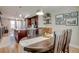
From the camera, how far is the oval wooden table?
88.4 inches

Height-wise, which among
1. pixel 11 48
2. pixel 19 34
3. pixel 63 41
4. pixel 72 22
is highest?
pixel 72 22

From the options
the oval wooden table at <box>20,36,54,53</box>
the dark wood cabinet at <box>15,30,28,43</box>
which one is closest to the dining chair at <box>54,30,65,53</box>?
the oval wooden table at <box>20,36,54,53</box>


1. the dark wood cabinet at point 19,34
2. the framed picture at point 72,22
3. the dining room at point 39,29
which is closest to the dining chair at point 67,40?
the dining room at point 39,29

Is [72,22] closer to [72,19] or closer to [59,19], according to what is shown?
[72,19]

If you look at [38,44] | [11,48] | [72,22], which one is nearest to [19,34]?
[11,48]

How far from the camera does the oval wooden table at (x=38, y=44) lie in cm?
225

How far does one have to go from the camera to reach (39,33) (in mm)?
2262

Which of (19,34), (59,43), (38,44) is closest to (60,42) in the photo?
(59,43)

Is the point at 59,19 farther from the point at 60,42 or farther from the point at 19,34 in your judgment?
the point at 19,34

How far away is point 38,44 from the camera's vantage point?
7.45 ft

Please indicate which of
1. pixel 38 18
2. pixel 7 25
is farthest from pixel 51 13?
pixel 7 25

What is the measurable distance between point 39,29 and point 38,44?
0.96ft

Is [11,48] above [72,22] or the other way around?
the other way around
